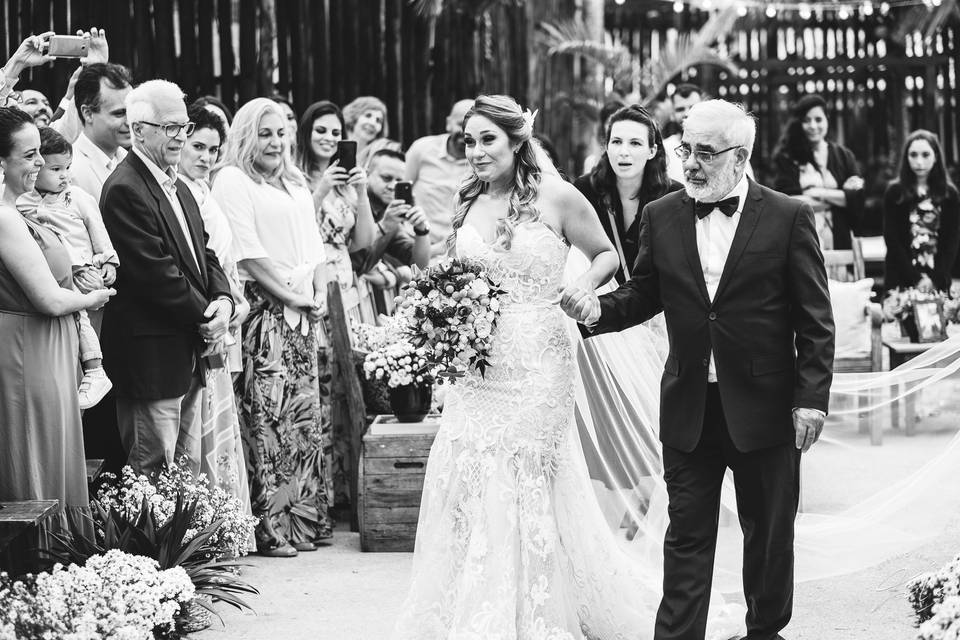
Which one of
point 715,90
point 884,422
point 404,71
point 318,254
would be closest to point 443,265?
point 318,254

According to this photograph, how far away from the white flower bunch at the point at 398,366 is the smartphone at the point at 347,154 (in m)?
1.10

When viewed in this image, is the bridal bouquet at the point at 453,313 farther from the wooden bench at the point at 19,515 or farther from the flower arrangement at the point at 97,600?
the wooden bench at the point at 19,515

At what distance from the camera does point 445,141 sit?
1010 centimetres

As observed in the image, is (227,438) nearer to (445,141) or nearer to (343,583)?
(343,583)

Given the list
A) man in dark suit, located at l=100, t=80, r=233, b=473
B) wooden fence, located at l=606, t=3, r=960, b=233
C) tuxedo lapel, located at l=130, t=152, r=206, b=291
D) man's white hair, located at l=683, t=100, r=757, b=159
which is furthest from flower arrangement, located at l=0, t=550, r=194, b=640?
wooden fence, located at l=606, t=3, r=960, b=233

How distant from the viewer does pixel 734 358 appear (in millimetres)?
4617

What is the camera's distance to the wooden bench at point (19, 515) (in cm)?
478

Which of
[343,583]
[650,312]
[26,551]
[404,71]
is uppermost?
[404,71]

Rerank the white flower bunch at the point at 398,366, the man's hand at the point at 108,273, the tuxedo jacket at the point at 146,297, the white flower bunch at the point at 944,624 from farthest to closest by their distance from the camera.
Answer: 1. the white flower bunch at the point at 398,366
2. the tuxedo jacket at the point at 146,297
3. the man's hand at the point at 108,273
4. the white flower bunch at the point at 944,624

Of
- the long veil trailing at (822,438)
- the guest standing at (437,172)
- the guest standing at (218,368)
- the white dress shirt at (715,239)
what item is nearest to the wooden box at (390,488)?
the guest standing at (218,368)

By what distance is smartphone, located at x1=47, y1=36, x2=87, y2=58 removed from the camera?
Result: 257 inches

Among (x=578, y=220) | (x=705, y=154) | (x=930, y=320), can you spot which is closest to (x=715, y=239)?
(x=705, y=154)

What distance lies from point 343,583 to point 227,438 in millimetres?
995

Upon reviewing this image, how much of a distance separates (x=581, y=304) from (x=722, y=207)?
650 millimetres
